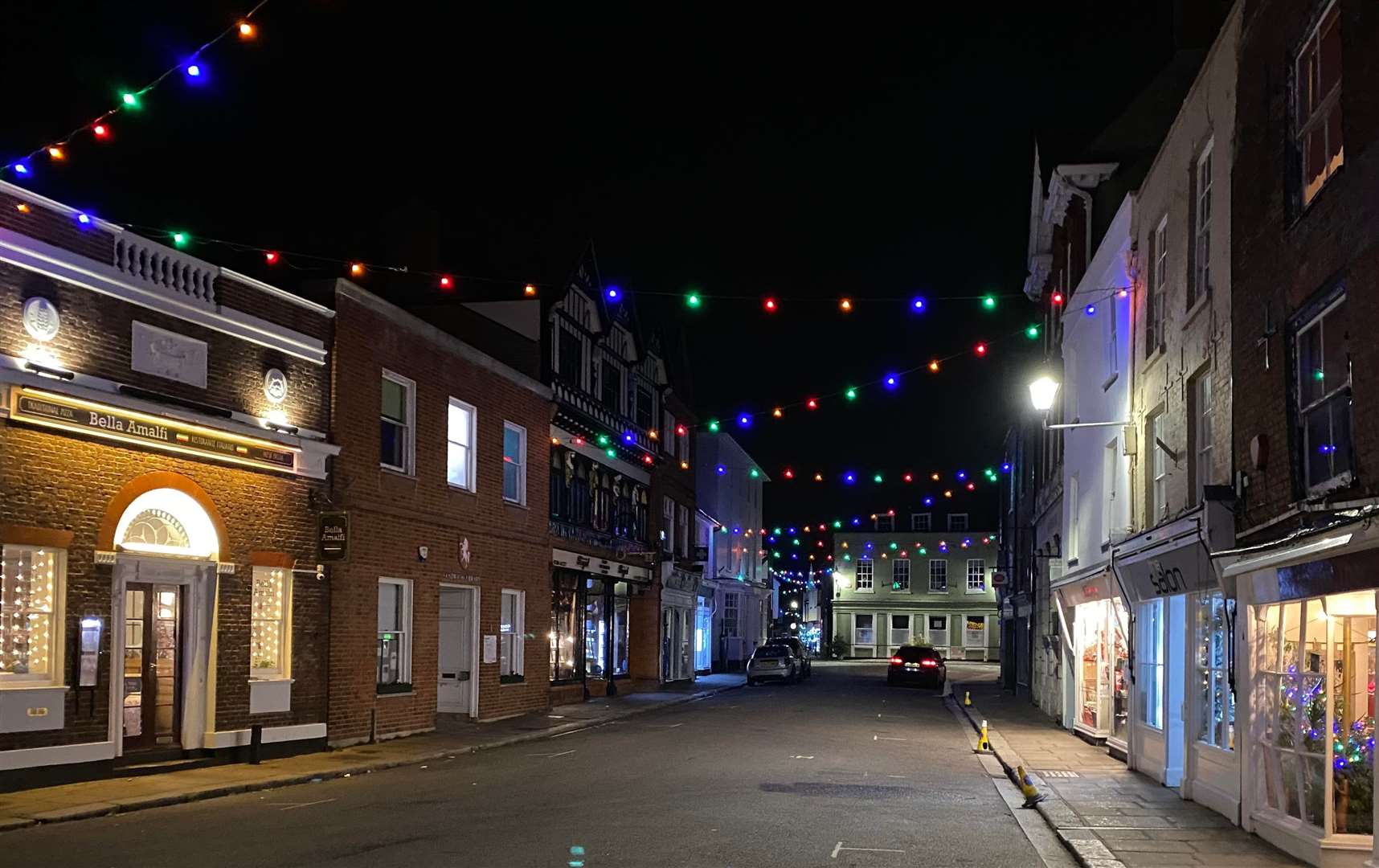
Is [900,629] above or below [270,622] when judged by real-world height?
below

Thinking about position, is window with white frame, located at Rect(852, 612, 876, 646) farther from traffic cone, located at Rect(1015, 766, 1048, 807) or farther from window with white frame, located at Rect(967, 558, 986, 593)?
traffic cone, located at Rect(1015, 766, 1048, 807)

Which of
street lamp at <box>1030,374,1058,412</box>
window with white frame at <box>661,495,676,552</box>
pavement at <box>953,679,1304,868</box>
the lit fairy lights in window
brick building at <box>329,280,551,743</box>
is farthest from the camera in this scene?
window with white frame at <box>661,495,676,552</box>

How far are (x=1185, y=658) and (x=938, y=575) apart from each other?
2403 inches

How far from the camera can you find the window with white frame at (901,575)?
75.6m

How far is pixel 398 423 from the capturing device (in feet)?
73.0

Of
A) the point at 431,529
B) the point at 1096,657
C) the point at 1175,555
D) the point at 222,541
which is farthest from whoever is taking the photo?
the point at 431,529

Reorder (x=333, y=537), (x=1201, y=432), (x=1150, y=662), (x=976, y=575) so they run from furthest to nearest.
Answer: (x=976, y=575), (x=333, y=537), (x=1150, y=662), (x=1201, y=432)

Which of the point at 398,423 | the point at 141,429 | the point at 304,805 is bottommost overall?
the point at 304,805

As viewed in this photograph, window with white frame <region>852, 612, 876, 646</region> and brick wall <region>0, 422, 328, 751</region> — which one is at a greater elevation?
brick wall <region>0, 422, 328, 751</region>

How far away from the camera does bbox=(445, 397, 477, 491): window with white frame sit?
2427 centimetres

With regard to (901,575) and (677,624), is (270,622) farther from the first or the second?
(901,575)

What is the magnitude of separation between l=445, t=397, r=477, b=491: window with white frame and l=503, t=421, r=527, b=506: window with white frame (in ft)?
6.13

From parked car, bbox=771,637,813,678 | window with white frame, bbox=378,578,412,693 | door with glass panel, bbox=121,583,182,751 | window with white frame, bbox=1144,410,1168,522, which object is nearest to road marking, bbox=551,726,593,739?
window with white frame, bbox=378,578,412,693

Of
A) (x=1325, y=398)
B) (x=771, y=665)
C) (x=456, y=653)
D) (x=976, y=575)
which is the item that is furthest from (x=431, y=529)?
(x=976, y=575)
